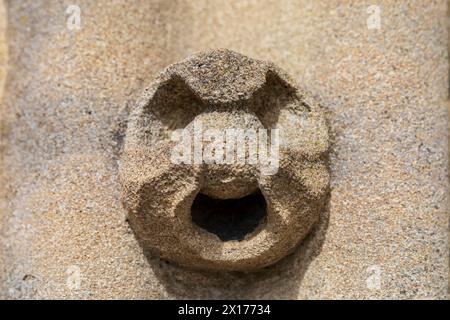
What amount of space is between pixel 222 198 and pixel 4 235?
0.49 meters

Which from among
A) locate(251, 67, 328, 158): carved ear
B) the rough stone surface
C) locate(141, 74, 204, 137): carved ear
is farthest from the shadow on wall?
locate(141, 74, 204, 137): carved ear

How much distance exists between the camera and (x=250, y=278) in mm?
1507

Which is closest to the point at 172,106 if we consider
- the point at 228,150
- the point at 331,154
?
the point at 228,150

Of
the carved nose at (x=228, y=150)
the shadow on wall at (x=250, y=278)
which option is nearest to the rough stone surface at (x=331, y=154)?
the shadow on wall at (x=250, y=278)

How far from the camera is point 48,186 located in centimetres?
147

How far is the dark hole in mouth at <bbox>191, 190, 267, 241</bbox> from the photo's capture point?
1.47 metres

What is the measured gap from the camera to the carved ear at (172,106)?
55.6 inches

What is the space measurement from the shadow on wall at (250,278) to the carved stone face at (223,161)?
3 cm

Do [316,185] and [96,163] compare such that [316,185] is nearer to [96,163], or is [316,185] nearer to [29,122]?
[96,163]

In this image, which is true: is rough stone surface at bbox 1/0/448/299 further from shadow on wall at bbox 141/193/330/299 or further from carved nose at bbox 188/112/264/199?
carved nose at bbox 188/112/264/199

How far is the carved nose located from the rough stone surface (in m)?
0.22

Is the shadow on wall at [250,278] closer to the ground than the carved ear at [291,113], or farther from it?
closer to the ground

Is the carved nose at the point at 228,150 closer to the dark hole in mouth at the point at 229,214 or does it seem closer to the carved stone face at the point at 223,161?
the carved stone face at the point at 223,161
